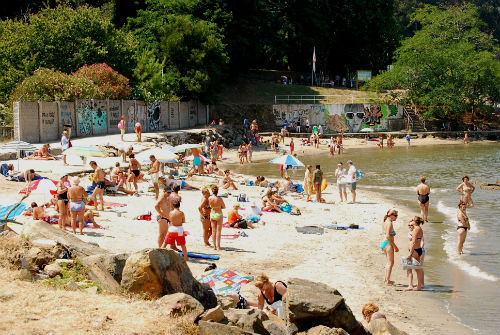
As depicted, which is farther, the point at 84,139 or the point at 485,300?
the point at 84,139

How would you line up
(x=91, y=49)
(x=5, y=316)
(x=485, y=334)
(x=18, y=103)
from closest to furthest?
(x=5, y=316)
(x=485, y=334)
(x=18, y=103)
(x=91, y=49)

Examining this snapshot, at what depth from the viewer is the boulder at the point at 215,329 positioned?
8.09 metres

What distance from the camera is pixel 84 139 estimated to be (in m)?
33.6

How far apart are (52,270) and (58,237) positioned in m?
1.52

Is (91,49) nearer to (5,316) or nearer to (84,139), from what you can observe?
(84,139)

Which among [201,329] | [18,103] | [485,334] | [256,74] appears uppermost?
[256,74]

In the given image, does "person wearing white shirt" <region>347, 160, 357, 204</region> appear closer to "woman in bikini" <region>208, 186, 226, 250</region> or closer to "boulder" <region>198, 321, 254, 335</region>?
"woman in bikini" <region>208, 186, 226, 250</region>

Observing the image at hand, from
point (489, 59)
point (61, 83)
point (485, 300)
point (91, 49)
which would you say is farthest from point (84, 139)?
point (489, 59)

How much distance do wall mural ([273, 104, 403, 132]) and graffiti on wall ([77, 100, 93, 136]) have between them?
73.3 ft

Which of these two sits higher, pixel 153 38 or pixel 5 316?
pixel 153 38

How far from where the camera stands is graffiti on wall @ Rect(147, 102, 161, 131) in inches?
1670

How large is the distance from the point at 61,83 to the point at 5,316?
28.8 metres

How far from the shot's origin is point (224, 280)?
461 inches

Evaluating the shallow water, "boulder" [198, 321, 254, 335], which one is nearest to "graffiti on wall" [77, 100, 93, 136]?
the shallow water
